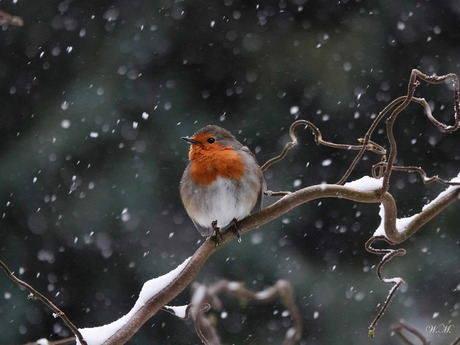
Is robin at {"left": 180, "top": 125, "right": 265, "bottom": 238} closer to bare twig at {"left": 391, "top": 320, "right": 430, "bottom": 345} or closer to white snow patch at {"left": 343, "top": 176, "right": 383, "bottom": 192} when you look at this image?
white snow patch at {"left": 343, "top": 176, "right": 383, "bottom": 192}

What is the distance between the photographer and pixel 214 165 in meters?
3.11

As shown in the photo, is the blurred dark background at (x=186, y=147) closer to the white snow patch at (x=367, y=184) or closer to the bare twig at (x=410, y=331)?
the white snow patch at (x=367, y=184)

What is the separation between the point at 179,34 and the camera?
5984 mm

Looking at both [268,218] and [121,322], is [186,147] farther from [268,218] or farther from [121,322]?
[121,322]

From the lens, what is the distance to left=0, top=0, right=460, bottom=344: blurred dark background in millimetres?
5582

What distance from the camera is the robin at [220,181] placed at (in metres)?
3.05

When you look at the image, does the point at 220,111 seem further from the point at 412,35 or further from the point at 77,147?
the point at 412,35

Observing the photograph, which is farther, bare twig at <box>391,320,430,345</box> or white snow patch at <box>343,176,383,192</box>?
white snow patch at <box>343,176,383,192</box>

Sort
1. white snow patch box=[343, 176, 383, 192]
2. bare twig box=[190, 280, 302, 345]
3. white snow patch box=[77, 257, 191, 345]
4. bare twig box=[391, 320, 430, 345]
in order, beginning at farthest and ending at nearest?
white snow patch box=[343, 176, 383, 192] → white snow patch box=[77, 257, 191, 345] → bare twig box=[391, 320, 430, 345] → bare twig box=[190, 280, 302, 345]

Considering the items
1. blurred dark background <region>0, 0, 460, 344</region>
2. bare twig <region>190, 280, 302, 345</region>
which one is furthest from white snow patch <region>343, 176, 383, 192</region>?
blurred dark background <region>0, 0, 460, 344</region>

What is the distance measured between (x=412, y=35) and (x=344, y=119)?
0.94 meters

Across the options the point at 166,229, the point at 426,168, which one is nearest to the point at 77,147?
the point at 166,229

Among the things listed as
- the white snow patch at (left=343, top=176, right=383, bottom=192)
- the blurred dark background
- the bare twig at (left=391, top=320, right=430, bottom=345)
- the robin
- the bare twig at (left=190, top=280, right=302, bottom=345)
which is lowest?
the blurred dark background

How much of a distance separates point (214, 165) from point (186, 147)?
8.48 feet
